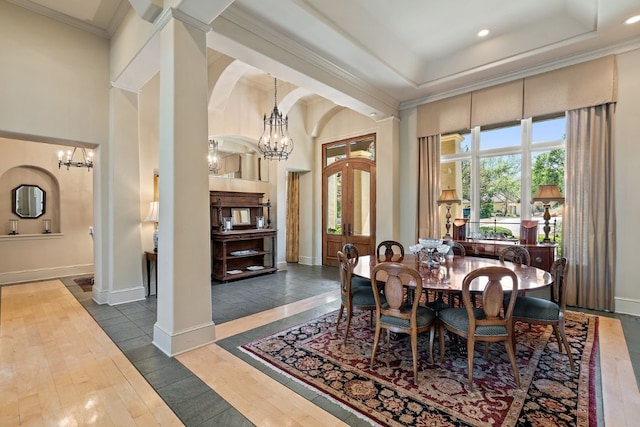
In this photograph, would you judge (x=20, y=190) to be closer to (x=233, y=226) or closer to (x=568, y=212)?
(x=233, y=226)

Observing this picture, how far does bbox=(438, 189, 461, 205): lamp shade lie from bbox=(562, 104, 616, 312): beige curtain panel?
57.9 inches

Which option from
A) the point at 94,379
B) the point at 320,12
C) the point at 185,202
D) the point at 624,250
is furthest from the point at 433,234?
the point at 94,379

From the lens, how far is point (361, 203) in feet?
23.2

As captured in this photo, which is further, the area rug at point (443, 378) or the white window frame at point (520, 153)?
the white window frame at point (520, 153)

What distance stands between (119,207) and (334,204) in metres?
4.59

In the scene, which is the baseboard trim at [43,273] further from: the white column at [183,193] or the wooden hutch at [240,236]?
the white column at [183,193]

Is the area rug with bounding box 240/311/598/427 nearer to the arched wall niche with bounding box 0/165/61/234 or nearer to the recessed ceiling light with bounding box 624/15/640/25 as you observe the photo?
the recessed ceiling light with bounding box 624/15/640/25

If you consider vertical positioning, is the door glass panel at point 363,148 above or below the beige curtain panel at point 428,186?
above

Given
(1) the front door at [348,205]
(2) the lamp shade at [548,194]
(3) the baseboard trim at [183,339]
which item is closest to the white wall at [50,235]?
→ (3) the baseboard trim at [183,339]

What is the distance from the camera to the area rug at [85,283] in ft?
17.0

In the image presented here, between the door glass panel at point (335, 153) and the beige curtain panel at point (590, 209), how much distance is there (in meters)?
4.33

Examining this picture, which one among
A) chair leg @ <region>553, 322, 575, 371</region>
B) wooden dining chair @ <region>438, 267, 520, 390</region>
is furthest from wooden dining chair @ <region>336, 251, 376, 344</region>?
chair leg @ <region>553, 322, 575, 371</region>

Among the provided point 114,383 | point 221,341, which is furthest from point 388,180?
point 114,383

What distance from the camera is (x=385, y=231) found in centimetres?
577
